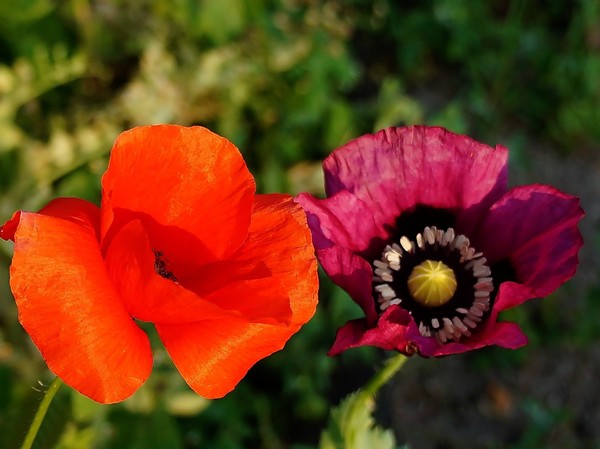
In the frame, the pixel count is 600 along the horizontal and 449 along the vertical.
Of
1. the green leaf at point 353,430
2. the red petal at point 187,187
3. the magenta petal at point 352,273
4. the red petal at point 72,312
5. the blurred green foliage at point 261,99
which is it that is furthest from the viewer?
the blurred green foliage at point 261,99

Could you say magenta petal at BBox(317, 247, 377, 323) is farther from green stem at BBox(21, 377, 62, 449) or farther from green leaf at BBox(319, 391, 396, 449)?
green stem at BBox(21, 377, 62, 449)

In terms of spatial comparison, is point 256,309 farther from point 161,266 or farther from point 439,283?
point 439,283

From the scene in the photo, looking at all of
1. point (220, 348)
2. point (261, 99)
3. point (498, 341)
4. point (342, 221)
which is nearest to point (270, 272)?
point (220, 348)

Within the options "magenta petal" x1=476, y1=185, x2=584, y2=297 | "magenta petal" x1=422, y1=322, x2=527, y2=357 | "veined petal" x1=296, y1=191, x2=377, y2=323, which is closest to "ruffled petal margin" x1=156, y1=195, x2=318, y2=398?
"veined petal" x1=296, y1=191, x2=377, y2=323

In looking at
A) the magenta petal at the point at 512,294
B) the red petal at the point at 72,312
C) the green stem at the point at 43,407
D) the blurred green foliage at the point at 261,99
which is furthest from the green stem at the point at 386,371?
the blurred green foliage at the point at 261,99

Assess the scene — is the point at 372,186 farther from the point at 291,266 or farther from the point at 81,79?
the point at 81,79

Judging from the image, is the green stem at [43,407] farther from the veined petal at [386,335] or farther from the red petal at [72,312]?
the veined petal at [386,335]
